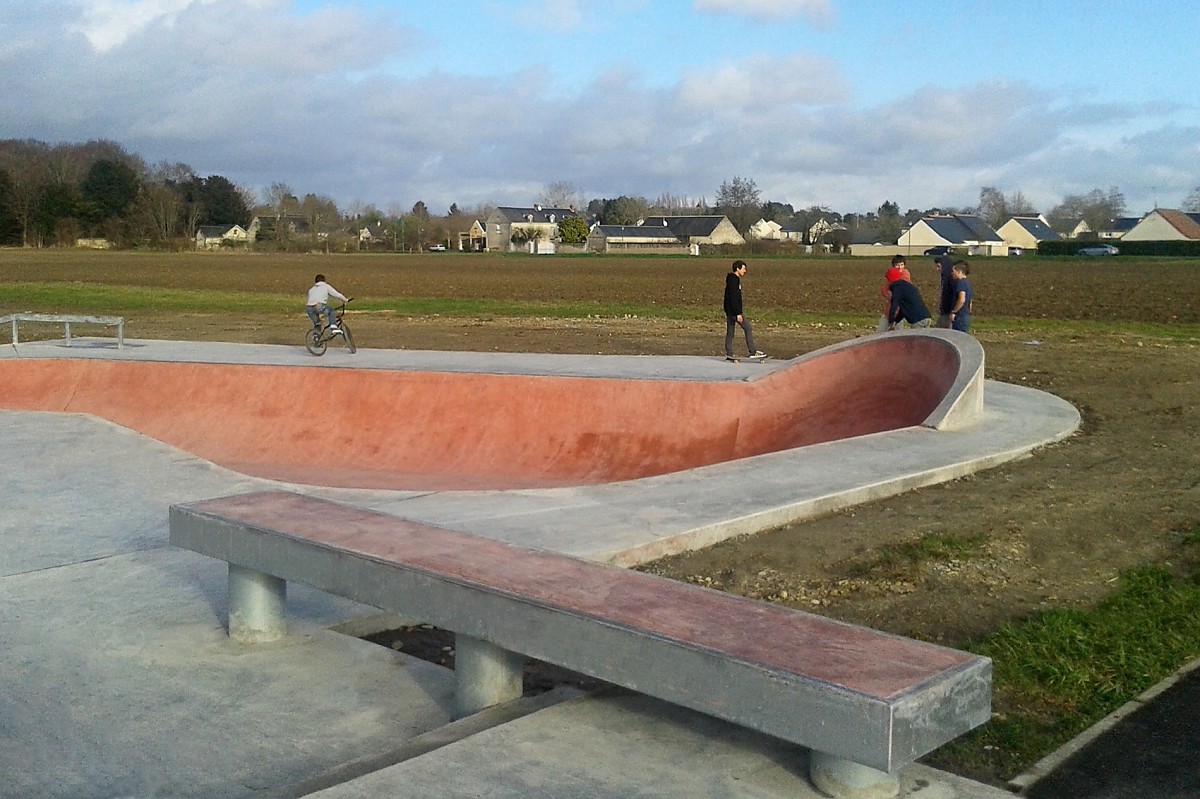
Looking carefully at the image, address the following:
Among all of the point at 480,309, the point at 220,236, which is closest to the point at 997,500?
the point at 480,309

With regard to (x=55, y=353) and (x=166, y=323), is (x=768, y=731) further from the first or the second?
A: (x=166, y=323)

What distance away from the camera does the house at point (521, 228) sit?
487 ft

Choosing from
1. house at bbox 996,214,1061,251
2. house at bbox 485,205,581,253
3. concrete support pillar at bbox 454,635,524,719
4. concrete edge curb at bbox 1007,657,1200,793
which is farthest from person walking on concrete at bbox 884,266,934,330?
house at bbox 996,214,1061,251

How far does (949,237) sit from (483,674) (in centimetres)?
13808

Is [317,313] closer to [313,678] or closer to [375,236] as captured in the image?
[313,678]

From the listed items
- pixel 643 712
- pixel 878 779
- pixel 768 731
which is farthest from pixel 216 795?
pixel 878 779

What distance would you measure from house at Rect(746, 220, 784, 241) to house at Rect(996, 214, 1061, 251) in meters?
31.0

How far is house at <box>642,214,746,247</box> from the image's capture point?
15088 centimetres

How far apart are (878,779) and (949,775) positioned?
46 centimetres

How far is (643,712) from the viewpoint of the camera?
4.38m

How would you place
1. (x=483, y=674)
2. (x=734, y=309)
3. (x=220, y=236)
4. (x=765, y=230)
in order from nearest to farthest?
1. (x=483, y=674)
2. (x=734, y=309)
3. (x=220, y=236)
4. (x=765, y=230)

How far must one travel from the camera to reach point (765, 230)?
172 metres

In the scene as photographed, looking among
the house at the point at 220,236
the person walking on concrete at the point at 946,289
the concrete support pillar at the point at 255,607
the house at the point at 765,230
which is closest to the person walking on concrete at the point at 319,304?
the person walking on concrete at the point at 946,289

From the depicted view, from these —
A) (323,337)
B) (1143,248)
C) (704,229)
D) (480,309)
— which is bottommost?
(480,309)
